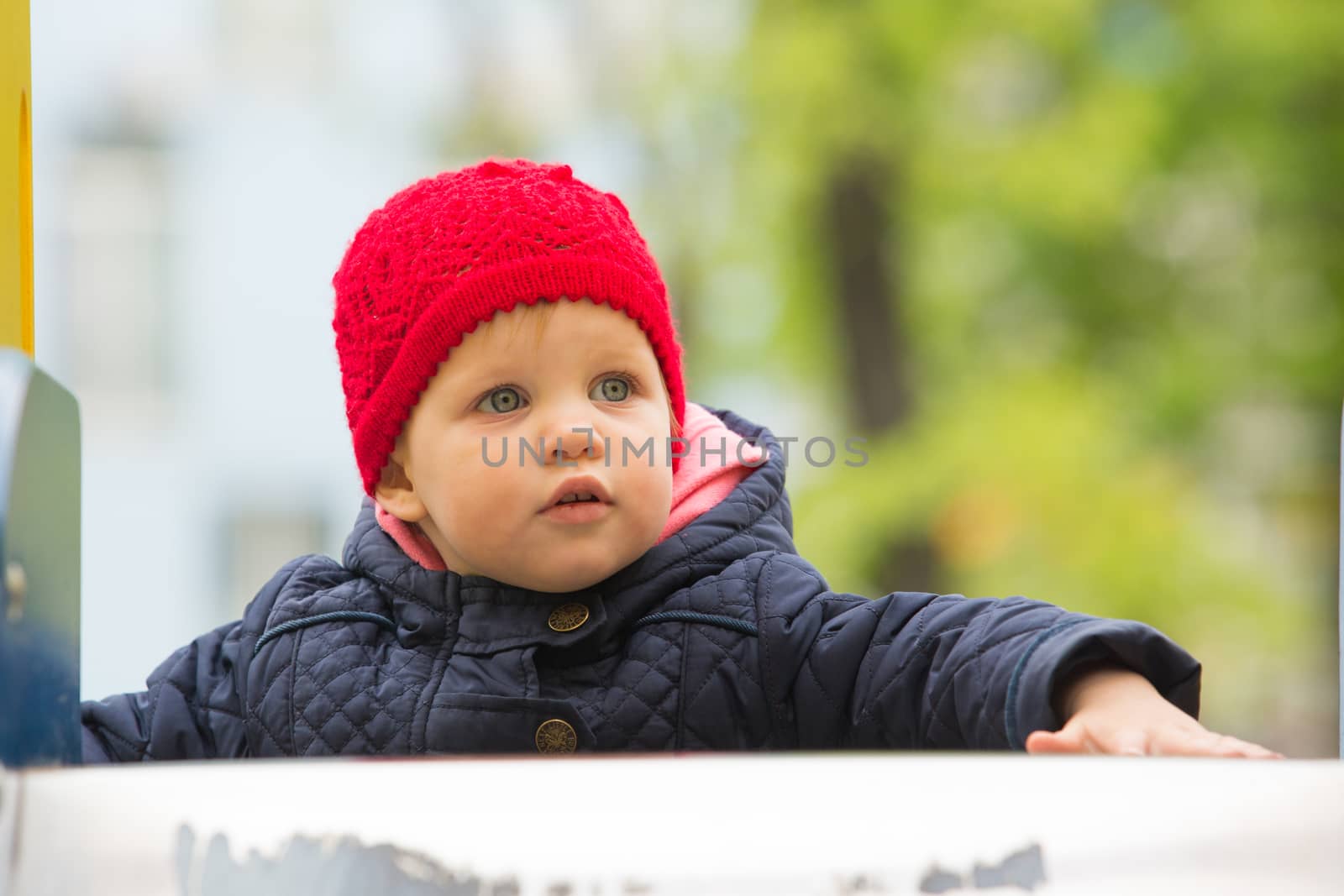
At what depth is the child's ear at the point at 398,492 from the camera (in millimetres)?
1158

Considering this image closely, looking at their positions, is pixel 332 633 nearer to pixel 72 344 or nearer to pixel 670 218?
pixel 670 218

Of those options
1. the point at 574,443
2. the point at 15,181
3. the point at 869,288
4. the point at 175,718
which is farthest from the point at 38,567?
the point at 869,288

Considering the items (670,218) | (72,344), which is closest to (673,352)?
(670,218)

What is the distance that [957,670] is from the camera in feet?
2.96

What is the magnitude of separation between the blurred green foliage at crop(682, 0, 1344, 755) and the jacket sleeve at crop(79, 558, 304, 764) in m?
3.12

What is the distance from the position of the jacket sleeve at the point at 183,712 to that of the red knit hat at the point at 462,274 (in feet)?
0.60

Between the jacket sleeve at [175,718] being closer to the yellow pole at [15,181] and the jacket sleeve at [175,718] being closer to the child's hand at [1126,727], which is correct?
the yellow pole at [15,181]

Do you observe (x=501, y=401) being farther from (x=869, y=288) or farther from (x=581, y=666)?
(x=869, y=288)

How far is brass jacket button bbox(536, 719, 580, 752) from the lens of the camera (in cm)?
103

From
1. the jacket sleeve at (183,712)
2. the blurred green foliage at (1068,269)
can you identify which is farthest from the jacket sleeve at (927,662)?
the blurred green foliage at (1068,269)

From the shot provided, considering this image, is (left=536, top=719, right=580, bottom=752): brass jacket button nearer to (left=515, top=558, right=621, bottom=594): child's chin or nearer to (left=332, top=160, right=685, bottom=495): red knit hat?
(left=515, top=558, right=621, bottom=594): child's chin

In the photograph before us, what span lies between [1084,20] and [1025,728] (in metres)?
Answer: 4.15

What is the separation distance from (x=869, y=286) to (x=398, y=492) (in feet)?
12.1

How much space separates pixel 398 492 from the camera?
3.85 feet
